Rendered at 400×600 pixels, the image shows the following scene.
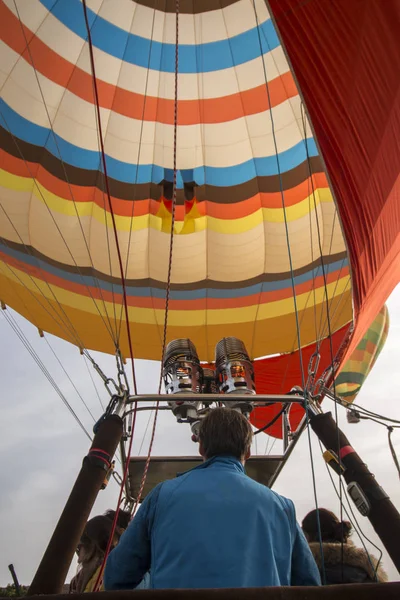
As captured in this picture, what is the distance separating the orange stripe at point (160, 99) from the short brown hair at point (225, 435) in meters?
3.84

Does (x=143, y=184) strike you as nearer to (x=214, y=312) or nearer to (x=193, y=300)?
(x=193, y=300)

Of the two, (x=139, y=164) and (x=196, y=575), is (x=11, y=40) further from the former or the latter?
(x=196, y=575)

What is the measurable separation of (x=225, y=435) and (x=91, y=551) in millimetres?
1000

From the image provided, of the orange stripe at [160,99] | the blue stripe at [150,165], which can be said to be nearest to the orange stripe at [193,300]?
the blue stripe at [150,165]

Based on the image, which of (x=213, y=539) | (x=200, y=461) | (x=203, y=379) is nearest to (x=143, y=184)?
(x=203, y=379)

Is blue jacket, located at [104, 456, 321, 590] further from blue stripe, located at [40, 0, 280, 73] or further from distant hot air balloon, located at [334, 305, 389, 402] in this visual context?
distant hot air balloon, located at [334, 305, 389, 402]

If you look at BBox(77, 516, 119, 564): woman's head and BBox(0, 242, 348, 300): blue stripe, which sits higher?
BBox(0, 242, 348, 300): blue stripe

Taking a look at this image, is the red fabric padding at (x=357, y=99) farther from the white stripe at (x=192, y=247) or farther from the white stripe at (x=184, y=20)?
the white stripe at (x=184, y=20)

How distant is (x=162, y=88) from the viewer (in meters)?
4.72

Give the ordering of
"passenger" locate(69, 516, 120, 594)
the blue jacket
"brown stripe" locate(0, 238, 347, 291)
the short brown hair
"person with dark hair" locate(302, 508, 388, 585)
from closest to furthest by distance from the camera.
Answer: the blue jacket, the short brown hair, "person with dark hair" locate(302, 508, 388, 585), "passenger" locate(69, 516, 120, 594), "brown stripe" locate(0, 238, 347, 291)

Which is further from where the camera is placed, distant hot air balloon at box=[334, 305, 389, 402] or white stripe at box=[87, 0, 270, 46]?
distant hot air balloon at box=[334, 305, 389, 402]

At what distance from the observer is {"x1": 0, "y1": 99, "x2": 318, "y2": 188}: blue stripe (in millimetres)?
4555

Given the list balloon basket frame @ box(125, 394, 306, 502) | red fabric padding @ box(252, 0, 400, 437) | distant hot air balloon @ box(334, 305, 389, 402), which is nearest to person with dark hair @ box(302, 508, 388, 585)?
balloon basket frame @ box(125, 394, 306, 502)

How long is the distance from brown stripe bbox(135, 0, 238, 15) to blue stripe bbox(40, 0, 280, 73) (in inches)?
9.6
